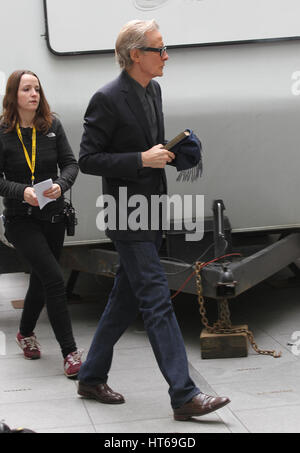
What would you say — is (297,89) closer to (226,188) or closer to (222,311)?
(226,188)

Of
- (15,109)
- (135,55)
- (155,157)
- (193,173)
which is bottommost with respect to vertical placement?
(193,173)

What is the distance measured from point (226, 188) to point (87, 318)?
1.51m

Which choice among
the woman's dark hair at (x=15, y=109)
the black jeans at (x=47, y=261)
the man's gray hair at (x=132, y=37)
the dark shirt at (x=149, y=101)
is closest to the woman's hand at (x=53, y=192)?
the black jeans at (x=47, y=261)

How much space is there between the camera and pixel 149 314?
446 cm

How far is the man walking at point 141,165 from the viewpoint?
14.5 feet

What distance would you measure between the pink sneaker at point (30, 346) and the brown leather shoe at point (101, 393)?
93 cm

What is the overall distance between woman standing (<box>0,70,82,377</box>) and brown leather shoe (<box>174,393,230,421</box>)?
106 centimetres

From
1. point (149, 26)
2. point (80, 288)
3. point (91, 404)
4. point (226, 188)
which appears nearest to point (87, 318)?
point (80, 288)

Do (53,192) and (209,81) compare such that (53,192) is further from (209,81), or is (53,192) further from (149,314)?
(209,81)

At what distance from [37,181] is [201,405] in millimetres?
1795

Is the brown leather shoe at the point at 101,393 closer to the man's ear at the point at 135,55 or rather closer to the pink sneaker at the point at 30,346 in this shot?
the pink sneaker at the point at 30,346

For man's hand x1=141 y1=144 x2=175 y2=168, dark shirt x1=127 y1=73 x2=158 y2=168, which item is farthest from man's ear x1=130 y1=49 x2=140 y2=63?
man's hand x1=141 y1=144 x2=175 y2=168

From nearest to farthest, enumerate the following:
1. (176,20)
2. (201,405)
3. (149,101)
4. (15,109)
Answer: (201,405) < (149,101) < (15,109) < (176,20)

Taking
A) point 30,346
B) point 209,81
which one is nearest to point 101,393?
point 30,346
